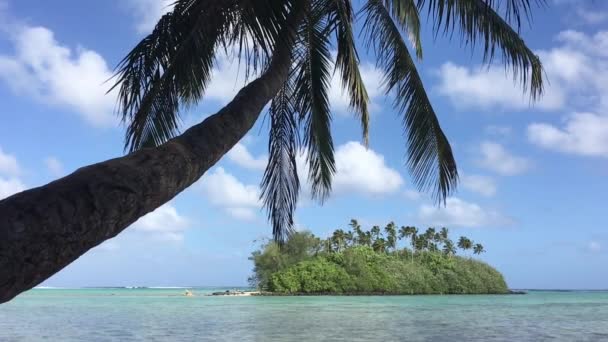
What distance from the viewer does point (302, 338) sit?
16.8 m

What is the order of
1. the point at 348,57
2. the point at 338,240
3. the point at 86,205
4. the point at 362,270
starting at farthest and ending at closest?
the point at 338,240 < the point at 362,270 < the point at 348,57 < the point at 86,205

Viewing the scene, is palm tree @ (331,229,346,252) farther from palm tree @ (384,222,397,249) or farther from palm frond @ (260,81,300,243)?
palm frond @ (260,81,300,243)

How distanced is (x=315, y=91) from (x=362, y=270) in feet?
211

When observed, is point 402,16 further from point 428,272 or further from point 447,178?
point 428,272

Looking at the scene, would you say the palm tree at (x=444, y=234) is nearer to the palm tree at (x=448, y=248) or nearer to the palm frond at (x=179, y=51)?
the palm tree at (x=448, y=248)

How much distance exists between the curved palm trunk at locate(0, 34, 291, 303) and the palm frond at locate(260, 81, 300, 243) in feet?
12.6

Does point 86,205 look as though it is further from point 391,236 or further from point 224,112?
point 391,236

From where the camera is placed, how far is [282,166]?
7.60 meters

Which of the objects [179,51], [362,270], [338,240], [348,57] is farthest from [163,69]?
[338,240]

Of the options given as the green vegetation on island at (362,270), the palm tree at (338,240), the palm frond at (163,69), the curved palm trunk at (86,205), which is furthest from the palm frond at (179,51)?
the palm tree at (338,240)

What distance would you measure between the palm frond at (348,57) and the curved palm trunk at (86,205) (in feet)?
11.9

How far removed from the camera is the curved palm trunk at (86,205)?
205 cm

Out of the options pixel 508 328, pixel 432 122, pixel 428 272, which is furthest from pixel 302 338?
pixel 428 272

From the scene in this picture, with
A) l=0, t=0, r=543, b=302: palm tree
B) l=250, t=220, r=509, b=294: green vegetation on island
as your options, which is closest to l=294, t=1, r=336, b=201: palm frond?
l=0, t=0, r=543, b=302: palm tree
